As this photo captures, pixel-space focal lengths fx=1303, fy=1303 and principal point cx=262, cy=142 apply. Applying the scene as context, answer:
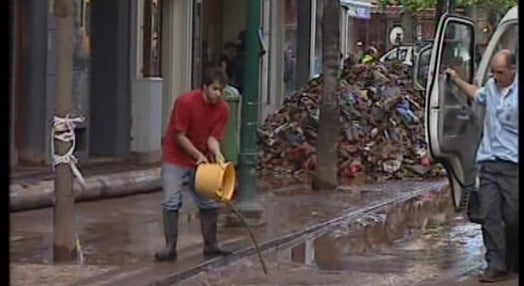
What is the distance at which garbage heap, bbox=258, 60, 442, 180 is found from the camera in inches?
820

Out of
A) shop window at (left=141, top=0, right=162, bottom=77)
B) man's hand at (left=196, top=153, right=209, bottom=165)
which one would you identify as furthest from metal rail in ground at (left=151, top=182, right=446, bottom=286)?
shop window at (left=141, top=0, right=162, bottom=77)

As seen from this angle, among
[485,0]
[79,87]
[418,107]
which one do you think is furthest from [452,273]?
[485,0]

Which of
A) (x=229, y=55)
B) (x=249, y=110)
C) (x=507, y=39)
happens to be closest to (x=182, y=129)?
(x=507, y=39)

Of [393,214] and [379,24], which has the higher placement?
[379,24]

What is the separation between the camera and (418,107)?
81.1 ft

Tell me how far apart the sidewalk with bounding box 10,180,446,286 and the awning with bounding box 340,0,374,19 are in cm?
2915

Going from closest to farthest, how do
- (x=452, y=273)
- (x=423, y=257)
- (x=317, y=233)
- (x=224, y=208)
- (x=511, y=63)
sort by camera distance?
(x=511, y=63) < (x=452, y=273) < (x=423, y=257) < (x=317, y=233) < (x=224, y=208)

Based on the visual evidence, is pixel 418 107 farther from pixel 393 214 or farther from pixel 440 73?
pixel 440 73

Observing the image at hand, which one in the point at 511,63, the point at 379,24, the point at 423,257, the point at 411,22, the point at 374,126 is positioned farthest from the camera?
the point at 379,24

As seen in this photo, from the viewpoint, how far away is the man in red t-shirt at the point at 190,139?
35.5 feet

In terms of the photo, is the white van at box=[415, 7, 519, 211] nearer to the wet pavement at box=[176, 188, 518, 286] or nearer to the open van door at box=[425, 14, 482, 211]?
the open van door at box=[425, 14, 482, 211]

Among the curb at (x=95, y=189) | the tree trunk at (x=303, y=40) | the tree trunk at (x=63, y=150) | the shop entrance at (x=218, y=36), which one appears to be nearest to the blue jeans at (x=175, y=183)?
the tree trunk at (x=63, y=150)

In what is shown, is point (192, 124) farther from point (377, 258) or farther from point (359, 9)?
point (359, 9)

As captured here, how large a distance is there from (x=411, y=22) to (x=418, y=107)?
21199 millimetres
